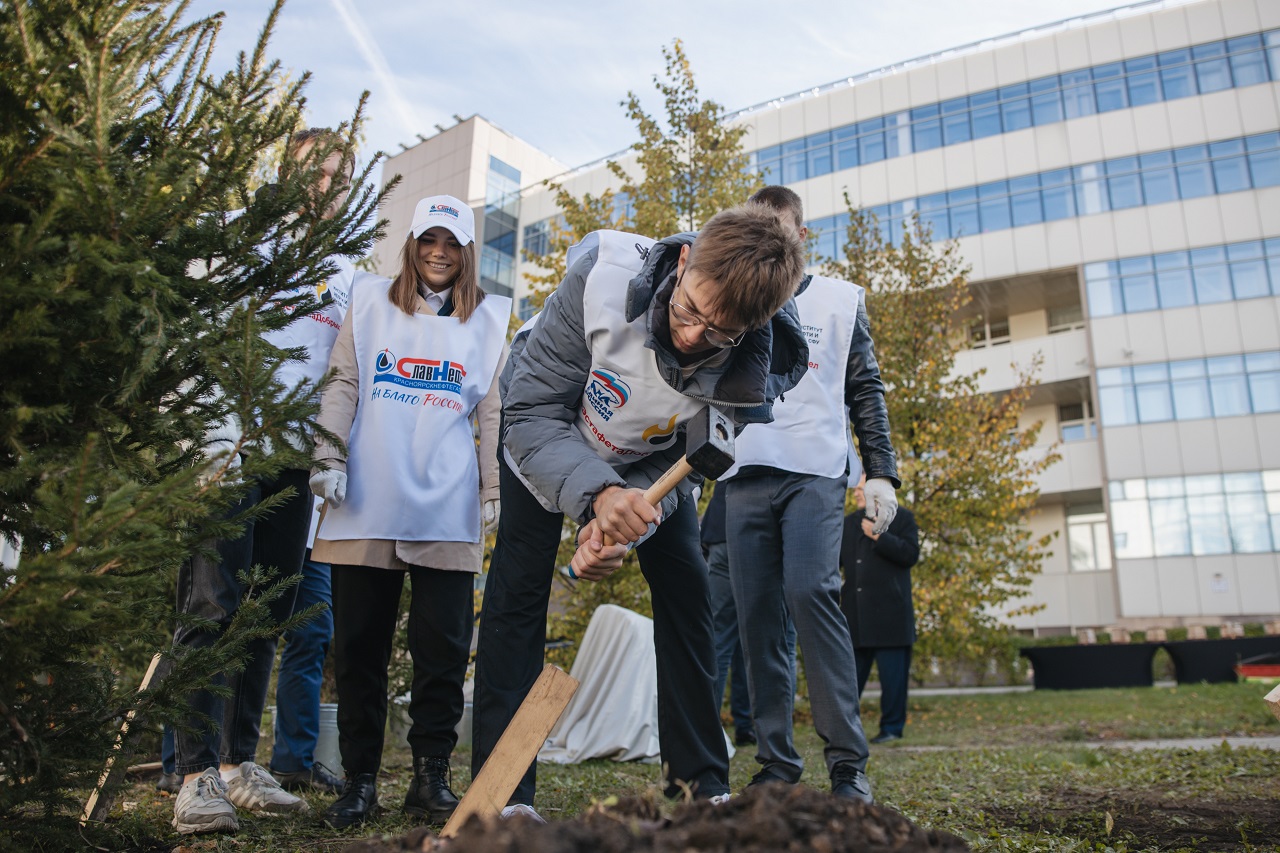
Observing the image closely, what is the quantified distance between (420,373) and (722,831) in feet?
8.64

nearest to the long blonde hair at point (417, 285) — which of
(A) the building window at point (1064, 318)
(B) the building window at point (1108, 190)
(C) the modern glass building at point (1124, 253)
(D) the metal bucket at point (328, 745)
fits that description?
(D) the metal bucket at point (328, 745)

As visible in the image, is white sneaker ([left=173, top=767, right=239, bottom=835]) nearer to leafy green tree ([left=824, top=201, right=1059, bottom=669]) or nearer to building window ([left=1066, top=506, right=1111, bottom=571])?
leafy green tree ([left=824, top=201, right=1059, bottom=669])

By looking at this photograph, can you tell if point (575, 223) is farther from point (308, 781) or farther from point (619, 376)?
point (619, 376)

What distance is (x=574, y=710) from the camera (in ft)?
21.1

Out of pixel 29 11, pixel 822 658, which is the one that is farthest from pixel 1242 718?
pixel 29 11

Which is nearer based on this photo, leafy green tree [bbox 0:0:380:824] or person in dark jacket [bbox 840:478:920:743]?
leafy green tree [bbox 0:0:380:824]

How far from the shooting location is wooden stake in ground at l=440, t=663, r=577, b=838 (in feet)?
7.41

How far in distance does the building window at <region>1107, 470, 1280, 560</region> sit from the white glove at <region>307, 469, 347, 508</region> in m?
32.1

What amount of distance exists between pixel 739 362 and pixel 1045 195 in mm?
34511

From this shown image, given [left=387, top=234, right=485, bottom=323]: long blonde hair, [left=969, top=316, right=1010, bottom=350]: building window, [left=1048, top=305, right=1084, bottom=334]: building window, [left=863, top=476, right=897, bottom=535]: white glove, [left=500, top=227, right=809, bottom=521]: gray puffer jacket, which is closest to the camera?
[left=500, top=227, right=809, bottom=521]: gray puffer jacket

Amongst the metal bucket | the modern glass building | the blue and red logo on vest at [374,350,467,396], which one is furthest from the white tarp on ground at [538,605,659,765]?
the modern glass building

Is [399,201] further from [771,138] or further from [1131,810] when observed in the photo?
[1131,810]

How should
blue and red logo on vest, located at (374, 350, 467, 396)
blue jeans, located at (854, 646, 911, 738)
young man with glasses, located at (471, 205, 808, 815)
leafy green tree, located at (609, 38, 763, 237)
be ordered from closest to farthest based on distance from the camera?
young man with glasses, located at (471, 205, 808, 815) → blue and red logo on vest, located at (374, 350, 467, 396) → blue jeans, located at (854, 646, 911, 738) → leafy green tree, located at (609, 38, 763, 237)

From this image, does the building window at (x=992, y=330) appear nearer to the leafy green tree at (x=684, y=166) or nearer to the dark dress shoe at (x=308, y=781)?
the leafy green tree at (x=684, y=166)
